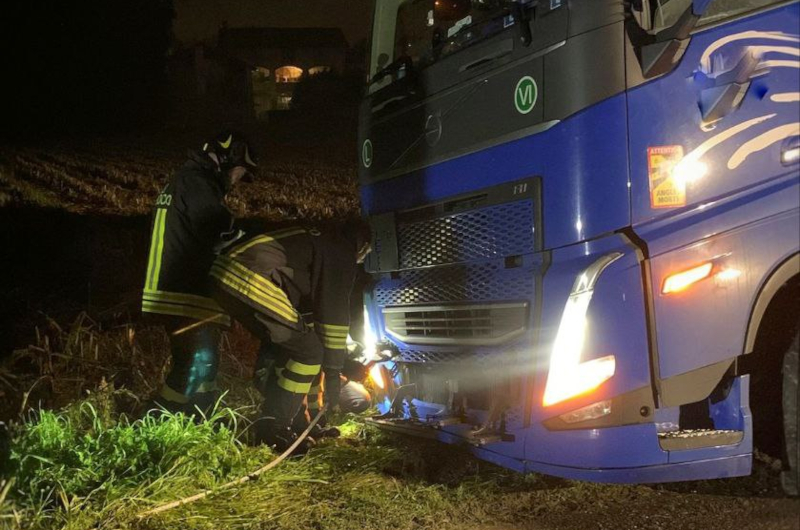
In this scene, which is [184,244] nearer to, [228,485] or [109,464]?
[109,464]

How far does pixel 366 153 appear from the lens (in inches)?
176

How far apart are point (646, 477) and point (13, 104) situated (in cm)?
1621

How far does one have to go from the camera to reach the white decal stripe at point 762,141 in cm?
310

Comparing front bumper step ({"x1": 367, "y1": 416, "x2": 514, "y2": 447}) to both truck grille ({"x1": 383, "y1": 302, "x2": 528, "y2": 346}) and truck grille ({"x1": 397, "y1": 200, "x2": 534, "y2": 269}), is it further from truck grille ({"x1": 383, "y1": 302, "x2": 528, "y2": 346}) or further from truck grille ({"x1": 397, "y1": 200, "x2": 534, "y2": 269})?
truck grille ({"x1": 397, "y1": 200, "x2": 534, "y2": 269})

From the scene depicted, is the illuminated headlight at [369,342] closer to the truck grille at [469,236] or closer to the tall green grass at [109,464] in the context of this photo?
the truck grille at [469,236]

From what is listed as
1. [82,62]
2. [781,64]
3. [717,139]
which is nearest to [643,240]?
[717,139]

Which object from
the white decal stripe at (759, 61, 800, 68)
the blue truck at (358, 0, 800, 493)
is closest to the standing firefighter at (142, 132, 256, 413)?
the blue truck at (358, 0, 800, 493)

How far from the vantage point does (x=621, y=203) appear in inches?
119

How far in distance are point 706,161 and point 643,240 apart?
0.48 m

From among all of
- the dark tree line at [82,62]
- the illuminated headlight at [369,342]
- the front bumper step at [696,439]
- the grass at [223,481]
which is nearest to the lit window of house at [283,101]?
the dark tree line at [82,62]

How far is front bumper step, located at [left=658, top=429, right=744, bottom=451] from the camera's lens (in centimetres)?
298

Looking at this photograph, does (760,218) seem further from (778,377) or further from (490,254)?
(490,254)

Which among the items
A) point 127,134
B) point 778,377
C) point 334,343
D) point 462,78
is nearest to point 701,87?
point 462,78

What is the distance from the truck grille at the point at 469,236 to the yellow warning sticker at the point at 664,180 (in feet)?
1.84
